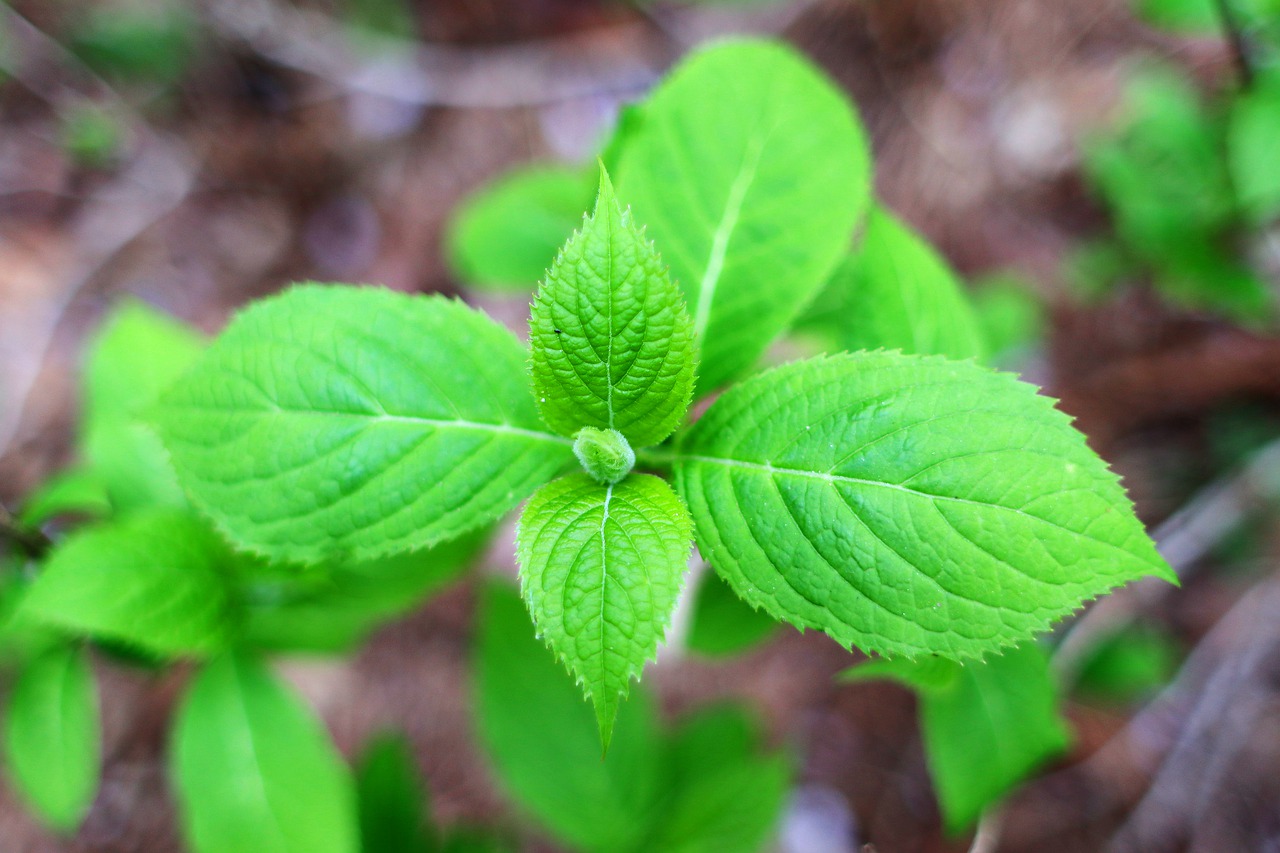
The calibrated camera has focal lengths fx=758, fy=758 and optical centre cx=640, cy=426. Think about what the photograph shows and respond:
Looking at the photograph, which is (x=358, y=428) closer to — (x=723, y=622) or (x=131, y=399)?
(x=723, y=622)

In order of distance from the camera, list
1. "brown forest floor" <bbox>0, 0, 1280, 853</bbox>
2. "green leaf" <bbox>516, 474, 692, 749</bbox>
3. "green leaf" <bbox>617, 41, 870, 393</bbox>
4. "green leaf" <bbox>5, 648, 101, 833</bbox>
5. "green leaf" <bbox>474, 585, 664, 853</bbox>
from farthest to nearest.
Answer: "brown forest floor" <bbox>0, 0, 1280, 853</bbox>
"green leaf" <bbox>474, 585, 664, 853</bbox>
"green leaf" <bbox>5, 648, 101, 833</bbox>
"green leaf" <bbox>617, 41, 870, 393</bbox>
"green leaf" <bbox>516, 474, 692, 749</bbox>

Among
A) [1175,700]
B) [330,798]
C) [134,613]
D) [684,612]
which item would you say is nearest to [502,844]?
[330,798]

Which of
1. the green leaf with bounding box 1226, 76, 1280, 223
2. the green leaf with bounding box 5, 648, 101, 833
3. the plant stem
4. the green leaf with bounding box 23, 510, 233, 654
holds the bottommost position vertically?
the green leaf with bounding box 5, 648, 101, 833

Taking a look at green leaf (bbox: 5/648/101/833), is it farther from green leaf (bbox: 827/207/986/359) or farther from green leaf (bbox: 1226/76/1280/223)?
green leaf (bbox: 1226/76/1280/223)

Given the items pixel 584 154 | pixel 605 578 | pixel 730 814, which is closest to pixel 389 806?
pixel 730 814

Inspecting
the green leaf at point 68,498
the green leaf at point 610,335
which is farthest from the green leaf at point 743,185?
the green leaf at point 68,498

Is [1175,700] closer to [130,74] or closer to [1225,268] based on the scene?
[1225,268]

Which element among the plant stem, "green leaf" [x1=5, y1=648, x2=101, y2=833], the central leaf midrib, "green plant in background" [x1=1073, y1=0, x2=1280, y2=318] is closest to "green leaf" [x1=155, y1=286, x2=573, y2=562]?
the central leaf midrib
